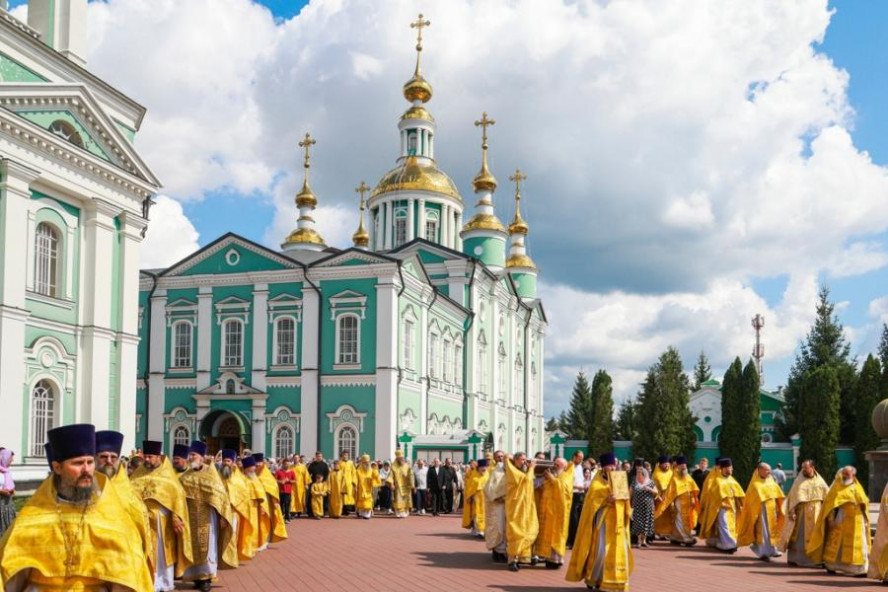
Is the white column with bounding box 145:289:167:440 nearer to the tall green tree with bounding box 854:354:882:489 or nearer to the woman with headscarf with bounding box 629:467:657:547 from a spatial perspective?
the woman with headscarf with bounding box 629:467:657:547

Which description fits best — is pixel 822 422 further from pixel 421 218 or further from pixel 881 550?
pixel 881 550

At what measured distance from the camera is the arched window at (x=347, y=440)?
109ft

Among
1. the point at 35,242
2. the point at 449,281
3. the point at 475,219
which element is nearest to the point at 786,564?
the point at 35,242

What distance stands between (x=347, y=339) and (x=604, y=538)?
2381cm

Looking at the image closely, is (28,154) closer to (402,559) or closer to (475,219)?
(402,559)

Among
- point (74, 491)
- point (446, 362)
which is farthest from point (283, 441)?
point (74, 491)

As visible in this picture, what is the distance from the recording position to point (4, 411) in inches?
744

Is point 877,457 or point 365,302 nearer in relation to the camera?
point 877,457

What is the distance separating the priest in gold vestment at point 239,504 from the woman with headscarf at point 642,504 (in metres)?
6.29

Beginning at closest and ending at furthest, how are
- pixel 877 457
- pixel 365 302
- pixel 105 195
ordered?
pixel 877 457 < pixel 105 195 < pixel 365 302

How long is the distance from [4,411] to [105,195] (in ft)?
18.1

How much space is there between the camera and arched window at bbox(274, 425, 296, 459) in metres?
34.1

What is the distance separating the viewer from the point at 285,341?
34.8 meters

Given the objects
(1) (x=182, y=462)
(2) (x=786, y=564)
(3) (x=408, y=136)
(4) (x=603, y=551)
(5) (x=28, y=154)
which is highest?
(3) (x=408, y=136)
